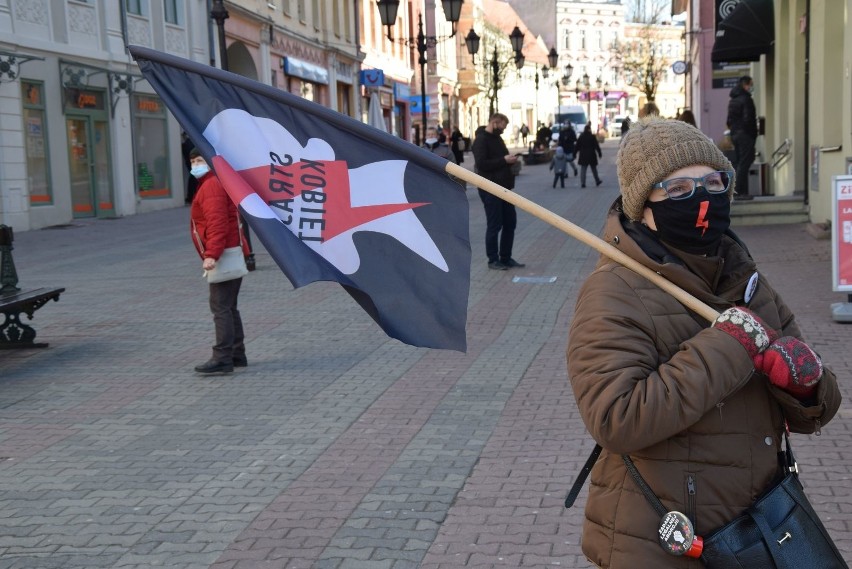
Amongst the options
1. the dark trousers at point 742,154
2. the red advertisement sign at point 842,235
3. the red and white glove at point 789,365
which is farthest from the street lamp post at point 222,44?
the red and white glove at point 789,365

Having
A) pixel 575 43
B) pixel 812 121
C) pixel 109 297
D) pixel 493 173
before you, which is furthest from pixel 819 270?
pixel 575 43

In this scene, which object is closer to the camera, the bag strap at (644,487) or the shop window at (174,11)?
the bag strap at (644,487)

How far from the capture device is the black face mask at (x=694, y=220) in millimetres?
2537

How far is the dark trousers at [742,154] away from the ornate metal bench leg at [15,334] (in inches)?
498

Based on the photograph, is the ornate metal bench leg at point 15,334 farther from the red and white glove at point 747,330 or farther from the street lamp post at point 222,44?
the red and white glove at point 747,330

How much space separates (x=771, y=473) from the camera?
8.37 feet

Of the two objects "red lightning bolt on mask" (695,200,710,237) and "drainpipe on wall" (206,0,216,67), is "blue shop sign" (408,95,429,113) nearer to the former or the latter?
"drainpipe on wall" (206,0,216,67)

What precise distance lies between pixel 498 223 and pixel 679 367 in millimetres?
11481

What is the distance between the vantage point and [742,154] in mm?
20156

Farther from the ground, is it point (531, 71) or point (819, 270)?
point (531, 71)

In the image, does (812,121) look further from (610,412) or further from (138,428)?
(610,412)

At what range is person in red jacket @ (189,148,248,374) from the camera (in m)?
8.44

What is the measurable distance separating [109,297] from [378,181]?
10.1 metres

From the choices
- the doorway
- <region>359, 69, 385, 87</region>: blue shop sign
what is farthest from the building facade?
<region>359, 69, 385, 87</region>: blue shop sign
